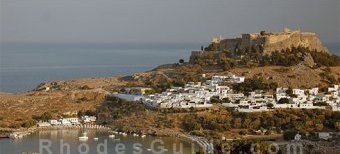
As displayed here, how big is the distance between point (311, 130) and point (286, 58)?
37.2 feet

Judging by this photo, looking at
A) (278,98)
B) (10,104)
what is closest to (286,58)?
(278,98)

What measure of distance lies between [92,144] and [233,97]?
27.5 feet

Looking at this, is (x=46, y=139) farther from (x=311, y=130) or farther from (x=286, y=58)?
(x=286, y=58)

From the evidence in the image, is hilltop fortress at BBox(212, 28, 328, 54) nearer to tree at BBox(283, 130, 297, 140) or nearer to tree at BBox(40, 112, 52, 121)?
tree at BBox(40, 112, 52, 121)

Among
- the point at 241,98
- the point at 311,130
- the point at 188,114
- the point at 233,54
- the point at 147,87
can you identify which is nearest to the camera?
the point at 311,130

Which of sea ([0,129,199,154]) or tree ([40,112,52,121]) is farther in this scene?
tree ([40,112,52,121])

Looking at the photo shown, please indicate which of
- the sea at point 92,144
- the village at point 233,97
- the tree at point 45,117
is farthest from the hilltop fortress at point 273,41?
the sea at point 92,144

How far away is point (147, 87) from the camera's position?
3769cm

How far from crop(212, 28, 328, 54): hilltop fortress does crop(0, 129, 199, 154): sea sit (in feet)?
47.5

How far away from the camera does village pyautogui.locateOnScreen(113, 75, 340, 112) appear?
31.8 metres

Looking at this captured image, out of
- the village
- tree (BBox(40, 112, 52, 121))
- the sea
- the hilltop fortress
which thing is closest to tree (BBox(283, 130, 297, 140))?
the sea

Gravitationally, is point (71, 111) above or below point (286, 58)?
below

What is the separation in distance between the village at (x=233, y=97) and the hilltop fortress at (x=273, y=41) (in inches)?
226

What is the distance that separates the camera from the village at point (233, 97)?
31.8 meters
